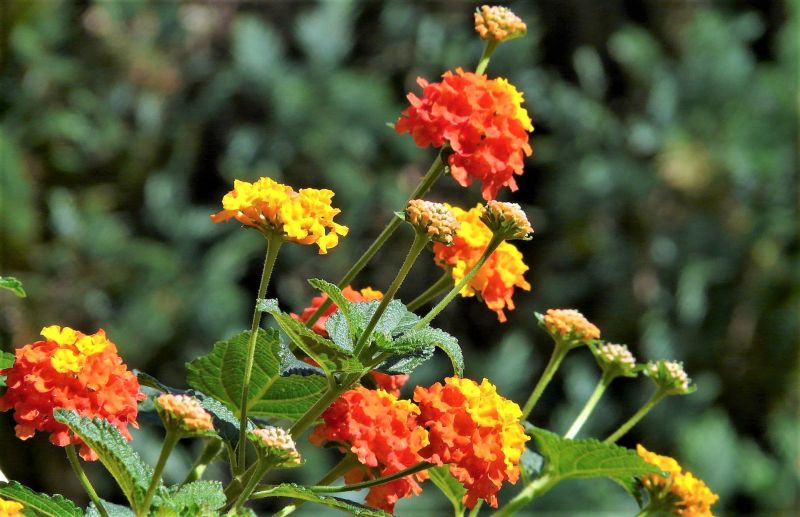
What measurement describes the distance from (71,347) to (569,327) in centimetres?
28

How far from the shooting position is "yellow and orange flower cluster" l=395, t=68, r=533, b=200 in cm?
65

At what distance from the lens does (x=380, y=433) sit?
56cm

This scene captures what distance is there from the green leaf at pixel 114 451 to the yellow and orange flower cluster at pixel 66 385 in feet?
0.09

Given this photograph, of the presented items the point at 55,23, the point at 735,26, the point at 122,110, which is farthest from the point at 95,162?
the point at 735,26

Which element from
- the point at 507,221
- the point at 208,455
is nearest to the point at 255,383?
the point at 208,455

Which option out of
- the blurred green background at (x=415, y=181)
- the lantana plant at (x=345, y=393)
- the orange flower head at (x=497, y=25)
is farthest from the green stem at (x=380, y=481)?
the blurred green background at (x=415, y=181)

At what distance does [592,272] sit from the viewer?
310 cm

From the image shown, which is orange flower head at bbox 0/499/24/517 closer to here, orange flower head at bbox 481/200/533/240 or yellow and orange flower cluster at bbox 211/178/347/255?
yellow and orange flower cluster at bbox 211/178/347/255

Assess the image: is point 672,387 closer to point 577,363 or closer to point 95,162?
point 577,363

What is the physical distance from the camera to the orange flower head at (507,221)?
1.95 feet

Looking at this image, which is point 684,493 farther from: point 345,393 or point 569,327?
point 345,393

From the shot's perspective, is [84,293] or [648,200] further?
[648,200]

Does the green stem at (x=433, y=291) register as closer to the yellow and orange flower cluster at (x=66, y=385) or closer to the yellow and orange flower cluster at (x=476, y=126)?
the yellow and orange flower cluster at (x=476, y=126)

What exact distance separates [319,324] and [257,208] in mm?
118
